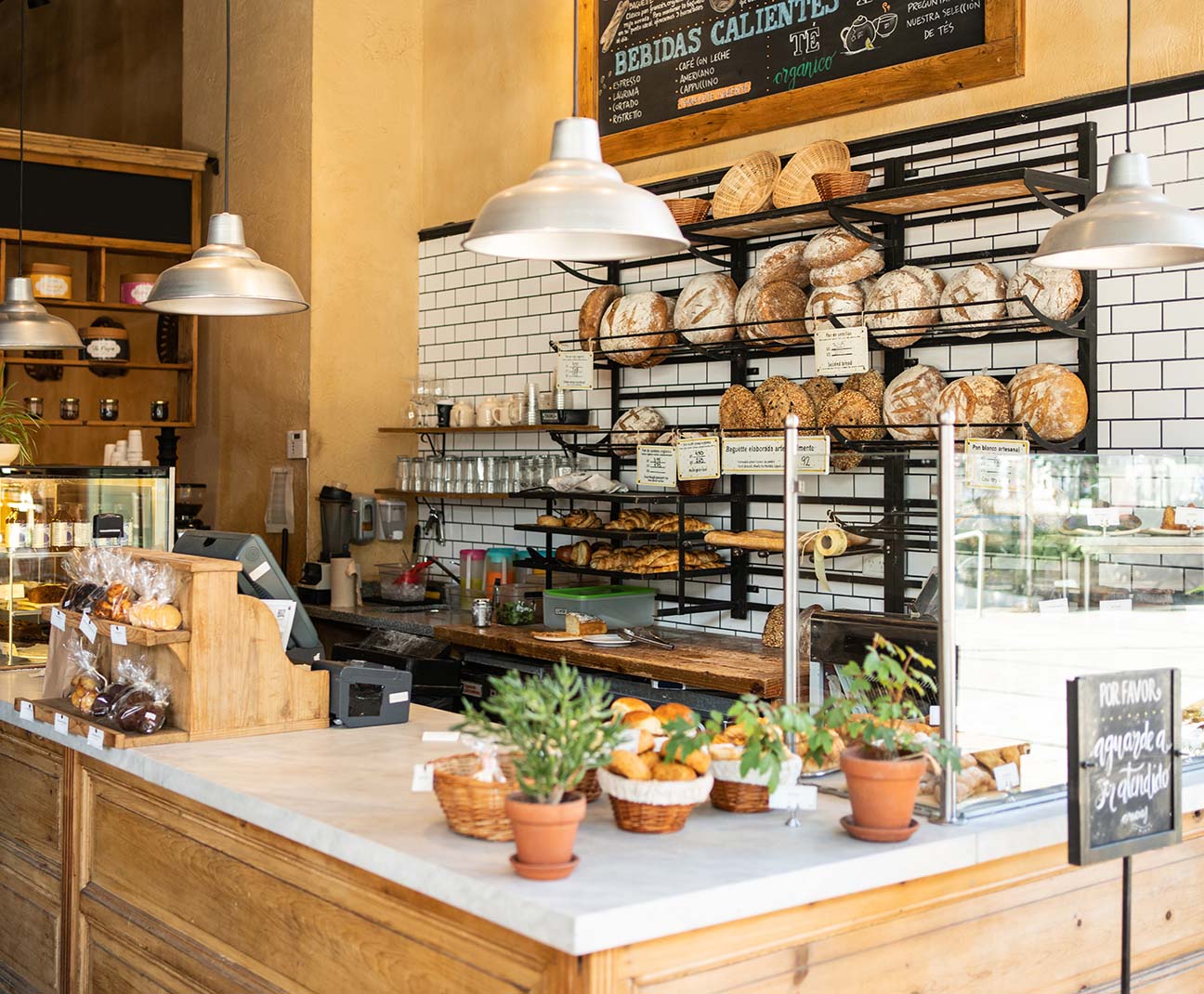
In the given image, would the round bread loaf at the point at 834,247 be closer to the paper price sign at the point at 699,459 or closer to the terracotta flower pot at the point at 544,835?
the paper price sign at the point at 699,459

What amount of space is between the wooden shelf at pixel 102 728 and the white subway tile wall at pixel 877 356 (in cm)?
205

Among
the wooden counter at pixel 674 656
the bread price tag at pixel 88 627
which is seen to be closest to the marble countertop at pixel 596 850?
the bread price tag at pixel 88 627

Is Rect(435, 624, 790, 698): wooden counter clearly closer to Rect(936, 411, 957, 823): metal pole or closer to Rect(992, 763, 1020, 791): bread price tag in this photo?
Rect(992, 763, 1020, 791): bread price tag

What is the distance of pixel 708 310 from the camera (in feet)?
16.0

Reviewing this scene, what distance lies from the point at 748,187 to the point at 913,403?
3.40ft

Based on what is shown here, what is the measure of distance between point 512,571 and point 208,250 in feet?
8.30

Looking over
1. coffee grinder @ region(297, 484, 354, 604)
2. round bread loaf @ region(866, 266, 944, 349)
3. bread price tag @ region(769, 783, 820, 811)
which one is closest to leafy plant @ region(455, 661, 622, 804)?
bread price tag @ region(769, 783, 820, 811)

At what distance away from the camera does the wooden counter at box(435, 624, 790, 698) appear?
413cm

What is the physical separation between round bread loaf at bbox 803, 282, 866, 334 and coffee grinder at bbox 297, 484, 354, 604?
266 centimetres

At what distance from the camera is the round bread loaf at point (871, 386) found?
4344 mm

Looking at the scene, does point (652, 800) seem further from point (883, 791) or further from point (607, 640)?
point (607, 640)

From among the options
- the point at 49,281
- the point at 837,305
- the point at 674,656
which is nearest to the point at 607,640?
the point at 674,656

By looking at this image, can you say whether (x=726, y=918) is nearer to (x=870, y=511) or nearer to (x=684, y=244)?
(x=684, y=244)

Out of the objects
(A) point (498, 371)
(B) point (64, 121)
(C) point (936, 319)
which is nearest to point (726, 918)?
(C) point (936, 319)
